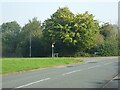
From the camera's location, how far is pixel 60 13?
2977 inches

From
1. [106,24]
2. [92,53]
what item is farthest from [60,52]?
[106,24]

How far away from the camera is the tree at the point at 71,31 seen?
70.8 metres

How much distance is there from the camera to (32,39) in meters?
79.6

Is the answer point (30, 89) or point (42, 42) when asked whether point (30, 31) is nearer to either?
point (42, 42)

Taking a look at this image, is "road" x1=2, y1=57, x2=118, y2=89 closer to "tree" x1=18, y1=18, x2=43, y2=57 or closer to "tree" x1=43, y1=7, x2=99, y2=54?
"tree" x1=43, y1=7, x2=99, y2=54

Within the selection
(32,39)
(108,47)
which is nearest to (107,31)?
(108,47)

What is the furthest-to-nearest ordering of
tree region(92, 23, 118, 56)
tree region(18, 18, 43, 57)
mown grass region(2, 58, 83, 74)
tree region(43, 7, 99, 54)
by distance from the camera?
tree region(18, 18, 43, 57)
tree region(92, 23, 118, 56)
tree region(43, 7, 99, 54)
mown grass region(2, 58, 83, 74)

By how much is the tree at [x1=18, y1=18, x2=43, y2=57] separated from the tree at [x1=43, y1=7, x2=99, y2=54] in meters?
4.88

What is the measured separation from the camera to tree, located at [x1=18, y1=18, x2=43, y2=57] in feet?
255

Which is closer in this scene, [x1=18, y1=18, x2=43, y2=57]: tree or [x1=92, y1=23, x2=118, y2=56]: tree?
[x1=92, y1=23, x2=118, y2=56]: tree

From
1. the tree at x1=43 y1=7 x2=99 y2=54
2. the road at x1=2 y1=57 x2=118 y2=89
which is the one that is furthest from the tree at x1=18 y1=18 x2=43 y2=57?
the road at x1=2 y1=57 x2=118 y2=89

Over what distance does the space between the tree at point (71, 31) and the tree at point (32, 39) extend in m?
4.88

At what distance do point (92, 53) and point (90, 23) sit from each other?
8149 millimetres

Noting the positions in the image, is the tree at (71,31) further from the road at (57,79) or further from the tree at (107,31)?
the road at (57,79)
